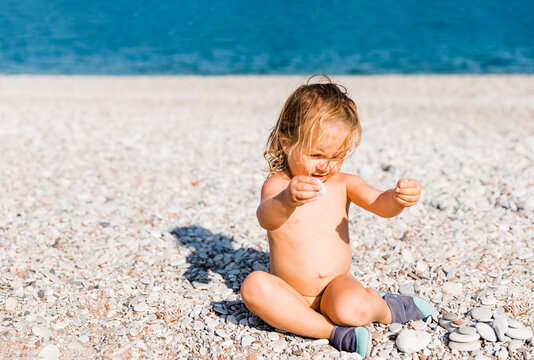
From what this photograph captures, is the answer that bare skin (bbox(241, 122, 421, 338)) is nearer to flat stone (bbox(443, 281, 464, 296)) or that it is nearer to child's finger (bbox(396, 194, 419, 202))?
child's finger (bbox(396, 194, 419, 202))

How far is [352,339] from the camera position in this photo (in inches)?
103

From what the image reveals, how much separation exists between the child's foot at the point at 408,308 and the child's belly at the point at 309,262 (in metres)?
0.32

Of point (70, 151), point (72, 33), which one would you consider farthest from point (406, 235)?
point (72, 33)

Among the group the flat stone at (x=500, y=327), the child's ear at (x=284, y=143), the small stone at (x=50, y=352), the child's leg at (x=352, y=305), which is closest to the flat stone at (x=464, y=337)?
the flat stone at (x=500, y=327)

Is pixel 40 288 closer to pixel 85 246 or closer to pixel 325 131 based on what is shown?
pixel 85 246

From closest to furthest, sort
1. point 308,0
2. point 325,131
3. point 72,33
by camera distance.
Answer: point 325,131, point 72,33, point 308,0

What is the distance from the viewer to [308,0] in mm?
43500

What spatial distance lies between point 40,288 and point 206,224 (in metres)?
1.53

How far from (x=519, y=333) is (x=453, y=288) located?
60 centimetres

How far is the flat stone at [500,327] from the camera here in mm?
2641

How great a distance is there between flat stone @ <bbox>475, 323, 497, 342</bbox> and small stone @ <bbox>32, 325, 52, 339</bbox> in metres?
2.16

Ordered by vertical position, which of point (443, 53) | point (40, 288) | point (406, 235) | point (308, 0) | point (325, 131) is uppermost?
point (308, 0)

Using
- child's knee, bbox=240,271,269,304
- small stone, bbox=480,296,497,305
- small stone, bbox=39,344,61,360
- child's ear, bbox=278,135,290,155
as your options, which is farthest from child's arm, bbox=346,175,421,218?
small stone, bbox=39,344,61,360

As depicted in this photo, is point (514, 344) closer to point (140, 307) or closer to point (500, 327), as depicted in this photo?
point (500, 327)
